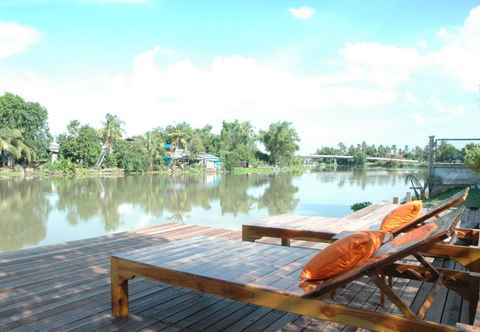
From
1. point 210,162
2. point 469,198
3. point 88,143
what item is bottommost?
point 469,198

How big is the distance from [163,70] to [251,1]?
1219cm

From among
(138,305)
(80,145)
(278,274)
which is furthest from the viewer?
(80,145)

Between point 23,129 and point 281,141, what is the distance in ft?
99.9

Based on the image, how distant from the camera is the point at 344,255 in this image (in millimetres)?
1732

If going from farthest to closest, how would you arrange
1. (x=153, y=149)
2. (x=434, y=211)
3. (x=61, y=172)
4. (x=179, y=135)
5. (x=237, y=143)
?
(x=237, y=143), (x=179, y=135), (x=153, y=149), (x=61, y=172), (x=434, y=211)

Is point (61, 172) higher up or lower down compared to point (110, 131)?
lower down

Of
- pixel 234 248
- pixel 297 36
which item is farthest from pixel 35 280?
pixel 297 36

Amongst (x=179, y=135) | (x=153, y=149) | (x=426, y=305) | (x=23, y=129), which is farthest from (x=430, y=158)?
(x=23, y=129)

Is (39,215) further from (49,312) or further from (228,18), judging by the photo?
(49,312)

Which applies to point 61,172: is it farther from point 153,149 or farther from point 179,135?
point 179,135

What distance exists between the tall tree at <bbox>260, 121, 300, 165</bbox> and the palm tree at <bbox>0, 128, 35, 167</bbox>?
29926mm

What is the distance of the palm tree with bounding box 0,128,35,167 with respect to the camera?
3092 cm

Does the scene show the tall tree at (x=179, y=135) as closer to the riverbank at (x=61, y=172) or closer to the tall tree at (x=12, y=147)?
the riverbank at (x=61, y=172)

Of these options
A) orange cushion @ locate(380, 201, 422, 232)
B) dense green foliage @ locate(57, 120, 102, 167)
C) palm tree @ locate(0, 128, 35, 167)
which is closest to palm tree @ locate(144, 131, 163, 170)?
dense green foliage @ locate(57, 120, 102, 167)
